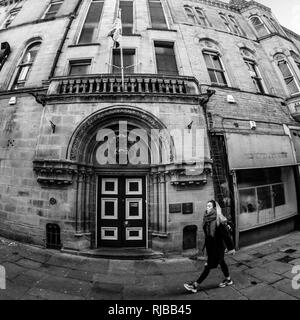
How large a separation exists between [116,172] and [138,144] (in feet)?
4.52

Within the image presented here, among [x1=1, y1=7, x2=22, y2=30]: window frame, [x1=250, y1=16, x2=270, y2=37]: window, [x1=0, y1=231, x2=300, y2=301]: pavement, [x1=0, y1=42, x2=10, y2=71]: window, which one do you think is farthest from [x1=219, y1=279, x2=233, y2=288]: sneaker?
[x1=1, y1=7, x2=22, y2=30]: window frame

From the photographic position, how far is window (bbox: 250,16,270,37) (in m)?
12.2

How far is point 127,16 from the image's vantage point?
1053 centimetres

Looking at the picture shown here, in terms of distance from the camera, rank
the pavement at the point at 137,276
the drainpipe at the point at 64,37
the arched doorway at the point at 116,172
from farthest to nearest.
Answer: the drainpipe at the point at 64,37
the arched doorway at the point at 116,172
the pavement at the point at 137,276

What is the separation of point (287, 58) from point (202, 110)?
8.09m

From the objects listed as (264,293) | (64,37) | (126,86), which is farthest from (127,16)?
(264,293)

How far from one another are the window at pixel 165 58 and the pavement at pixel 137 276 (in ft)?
26.4

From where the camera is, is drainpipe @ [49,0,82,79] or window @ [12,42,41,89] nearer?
drainpipe @ [49,0,82,79]

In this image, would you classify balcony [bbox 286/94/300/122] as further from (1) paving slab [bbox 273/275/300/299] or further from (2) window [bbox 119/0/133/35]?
(2) window [bbox 119/0/133/35]

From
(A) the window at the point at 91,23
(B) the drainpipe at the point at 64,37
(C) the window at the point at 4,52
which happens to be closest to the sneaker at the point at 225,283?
(B) the drainpipe at the point at 64,37

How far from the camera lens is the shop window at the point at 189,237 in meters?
6.56

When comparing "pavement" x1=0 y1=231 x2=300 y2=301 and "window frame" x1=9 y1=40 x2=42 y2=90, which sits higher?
"window frame" x1=9 y1=40 x2=42 y2=90

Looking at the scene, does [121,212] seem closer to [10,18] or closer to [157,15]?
[157,15]

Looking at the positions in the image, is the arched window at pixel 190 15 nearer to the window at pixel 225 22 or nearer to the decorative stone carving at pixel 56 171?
the window at pixel 225 22
